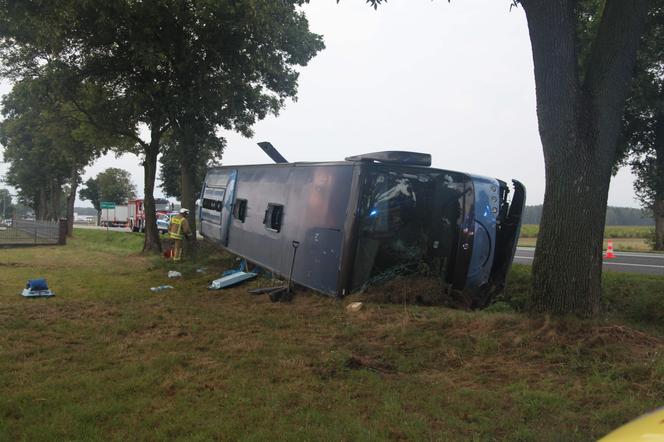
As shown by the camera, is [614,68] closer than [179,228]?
Yes

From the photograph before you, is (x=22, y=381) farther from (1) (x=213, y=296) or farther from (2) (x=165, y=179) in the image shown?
(2) (x=165, y=179)

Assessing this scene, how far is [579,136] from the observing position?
5.77 meters

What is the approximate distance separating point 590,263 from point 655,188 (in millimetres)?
17910

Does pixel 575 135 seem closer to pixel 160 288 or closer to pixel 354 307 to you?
pixel 354 307

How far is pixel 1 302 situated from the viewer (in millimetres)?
8305

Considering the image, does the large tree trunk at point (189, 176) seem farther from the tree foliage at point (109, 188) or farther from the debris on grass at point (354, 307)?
the tree foliage at point (109, 188)

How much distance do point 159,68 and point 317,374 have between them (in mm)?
14076

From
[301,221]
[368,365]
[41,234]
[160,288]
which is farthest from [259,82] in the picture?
[368,365]

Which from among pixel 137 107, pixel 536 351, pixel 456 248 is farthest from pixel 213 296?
pixel 137 107

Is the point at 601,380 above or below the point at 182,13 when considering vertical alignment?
below

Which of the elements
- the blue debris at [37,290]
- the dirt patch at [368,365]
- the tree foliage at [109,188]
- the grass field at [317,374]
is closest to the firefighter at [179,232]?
the blue debris at [37,290]

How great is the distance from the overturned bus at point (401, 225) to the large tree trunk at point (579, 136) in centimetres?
218

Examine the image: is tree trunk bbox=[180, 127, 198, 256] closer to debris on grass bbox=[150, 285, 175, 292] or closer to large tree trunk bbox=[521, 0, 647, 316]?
debris on grass bbox=[150, 285, 175, 292]

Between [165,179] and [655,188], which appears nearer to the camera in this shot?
[655,188]
